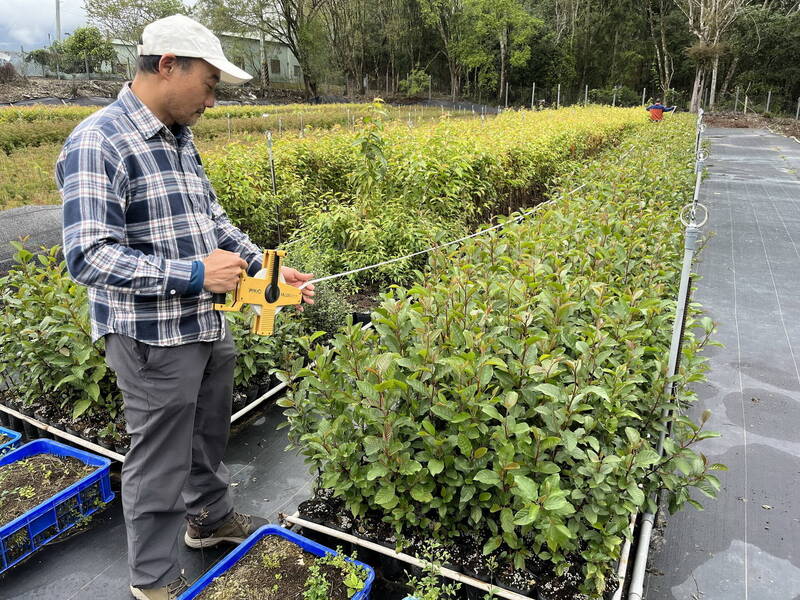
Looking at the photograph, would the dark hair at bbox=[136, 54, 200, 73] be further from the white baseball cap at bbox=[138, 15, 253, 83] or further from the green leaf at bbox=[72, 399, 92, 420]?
the green leaf at bbox=[72, 399, 92, 420]

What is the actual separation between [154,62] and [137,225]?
0.48m

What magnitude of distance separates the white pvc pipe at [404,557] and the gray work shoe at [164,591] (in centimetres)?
41

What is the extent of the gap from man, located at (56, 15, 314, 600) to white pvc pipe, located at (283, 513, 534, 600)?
18.4 inches

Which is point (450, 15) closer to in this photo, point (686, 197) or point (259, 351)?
point (686, 197)

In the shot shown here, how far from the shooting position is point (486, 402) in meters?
1.76

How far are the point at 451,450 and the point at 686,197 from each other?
417cm

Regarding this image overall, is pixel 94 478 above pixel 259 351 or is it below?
below

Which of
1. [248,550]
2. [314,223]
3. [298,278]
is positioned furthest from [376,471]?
[314,223]

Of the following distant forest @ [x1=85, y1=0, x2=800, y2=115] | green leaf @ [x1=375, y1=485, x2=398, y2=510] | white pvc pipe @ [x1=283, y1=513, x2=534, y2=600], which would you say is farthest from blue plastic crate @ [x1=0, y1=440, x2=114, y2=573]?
distant forest @ [x1=85, y1=0, x2=800, y2=115]

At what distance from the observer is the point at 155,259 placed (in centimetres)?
165

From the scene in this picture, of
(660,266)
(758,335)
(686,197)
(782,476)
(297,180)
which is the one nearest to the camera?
(782,476)

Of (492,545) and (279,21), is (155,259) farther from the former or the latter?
(279,21)

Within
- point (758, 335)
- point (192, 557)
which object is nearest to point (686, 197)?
point (758, 335)

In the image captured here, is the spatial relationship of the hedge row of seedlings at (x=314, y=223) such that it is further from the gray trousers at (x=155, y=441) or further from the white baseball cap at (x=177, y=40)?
the white baseball cap at (x=177, y=40)
